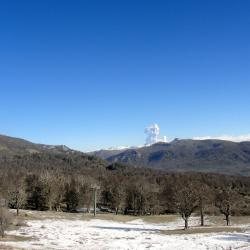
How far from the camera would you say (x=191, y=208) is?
2778 inches

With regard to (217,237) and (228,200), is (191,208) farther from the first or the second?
(217,237)

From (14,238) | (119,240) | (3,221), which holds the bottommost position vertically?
(119,240)

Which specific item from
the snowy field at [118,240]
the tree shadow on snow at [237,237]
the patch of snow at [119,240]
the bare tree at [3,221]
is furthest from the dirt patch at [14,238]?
the tree shadow on snow at [237,237]

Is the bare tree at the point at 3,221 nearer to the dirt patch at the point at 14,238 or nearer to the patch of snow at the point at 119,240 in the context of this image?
the dirt patch at the point at 14,238

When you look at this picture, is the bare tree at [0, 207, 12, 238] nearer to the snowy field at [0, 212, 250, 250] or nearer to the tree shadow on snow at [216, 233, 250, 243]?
the snowy field at [0, 212, 250, 250]

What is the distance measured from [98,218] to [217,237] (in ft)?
125

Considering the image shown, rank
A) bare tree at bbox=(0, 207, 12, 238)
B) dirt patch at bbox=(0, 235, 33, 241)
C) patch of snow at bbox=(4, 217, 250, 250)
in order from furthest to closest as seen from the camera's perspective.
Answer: bare tree at bbox=(0, 207, 12, 238) → dirt patch at bbox=(0, 235, 33, 241) → patch of snow at bbox=(4, 217, 250, 250)

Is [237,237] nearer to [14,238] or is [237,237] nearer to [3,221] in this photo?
[14,238]

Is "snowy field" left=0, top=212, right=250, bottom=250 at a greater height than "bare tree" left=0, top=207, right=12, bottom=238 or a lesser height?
lesser

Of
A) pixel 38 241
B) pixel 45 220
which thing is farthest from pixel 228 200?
pixel 38 241

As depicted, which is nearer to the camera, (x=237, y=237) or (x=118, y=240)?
(x=118, y=240)

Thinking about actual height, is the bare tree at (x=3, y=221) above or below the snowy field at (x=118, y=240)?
above

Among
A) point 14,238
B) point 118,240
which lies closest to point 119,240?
point 118,240

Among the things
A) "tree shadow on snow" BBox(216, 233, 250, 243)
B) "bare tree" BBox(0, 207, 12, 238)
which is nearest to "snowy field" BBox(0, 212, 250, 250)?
"tree shadow on snow" BBox(216, 233, 250, 243)
